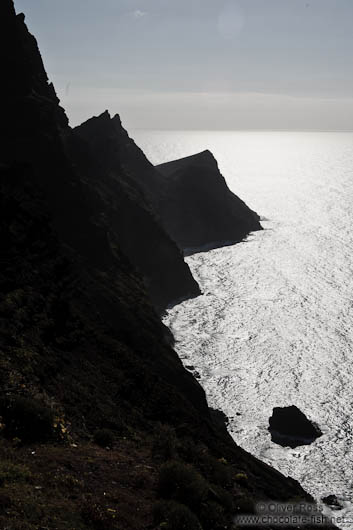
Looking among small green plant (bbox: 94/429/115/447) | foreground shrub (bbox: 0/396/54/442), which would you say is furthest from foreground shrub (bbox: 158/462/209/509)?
foreground shrub (bbox: 0/396/54/442)

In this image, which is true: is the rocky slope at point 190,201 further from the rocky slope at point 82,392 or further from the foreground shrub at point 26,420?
the foreground shrub at point 26,420

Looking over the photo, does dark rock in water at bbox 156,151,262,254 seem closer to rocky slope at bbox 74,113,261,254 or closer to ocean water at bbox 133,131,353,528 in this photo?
rocky slope at bbox 74,113,261,254

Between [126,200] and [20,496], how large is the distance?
88.0m

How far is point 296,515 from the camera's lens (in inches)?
888

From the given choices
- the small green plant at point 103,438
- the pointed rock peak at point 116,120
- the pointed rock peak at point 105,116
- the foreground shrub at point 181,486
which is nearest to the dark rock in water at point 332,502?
the small green plant at point 103,438

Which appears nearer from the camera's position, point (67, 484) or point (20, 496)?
point (20, 496)

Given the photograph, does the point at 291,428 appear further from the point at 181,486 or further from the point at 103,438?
the point at 181,486

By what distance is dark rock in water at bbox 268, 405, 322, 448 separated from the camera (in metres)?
55.2

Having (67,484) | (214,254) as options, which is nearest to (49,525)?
(67,484)

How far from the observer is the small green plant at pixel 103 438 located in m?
21.3

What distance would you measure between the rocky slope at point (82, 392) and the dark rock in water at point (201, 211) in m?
78.8

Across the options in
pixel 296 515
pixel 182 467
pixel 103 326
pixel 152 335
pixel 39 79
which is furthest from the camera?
pixel 39 79

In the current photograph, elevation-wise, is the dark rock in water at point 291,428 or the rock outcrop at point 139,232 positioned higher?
the rock outcrop at point 139,232

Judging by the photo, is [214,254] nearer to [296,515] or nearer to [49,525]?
[296,515]
